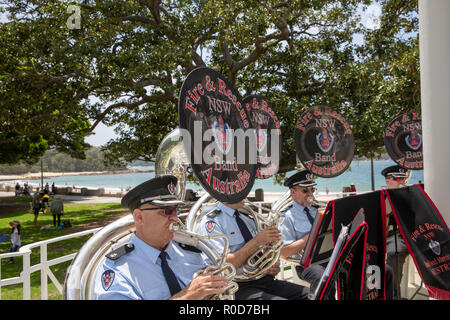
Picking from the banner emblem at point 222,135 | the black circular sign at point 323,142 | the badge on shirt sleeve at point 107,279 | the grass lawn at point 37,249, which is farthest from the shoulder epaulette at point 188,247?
the grass lawn at point 37,249

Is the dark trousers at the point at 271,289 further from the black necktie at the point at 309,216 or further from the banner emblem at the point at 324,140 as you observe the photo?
the banner emblem at the point at 324,140

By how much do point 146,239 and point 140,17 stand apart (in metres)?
9.71

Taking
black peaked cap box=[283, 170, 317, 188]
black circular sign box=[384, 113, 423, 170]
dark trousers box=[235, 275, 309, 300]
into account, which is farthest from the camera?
black circular sign box=[384, 113, 423, 170]

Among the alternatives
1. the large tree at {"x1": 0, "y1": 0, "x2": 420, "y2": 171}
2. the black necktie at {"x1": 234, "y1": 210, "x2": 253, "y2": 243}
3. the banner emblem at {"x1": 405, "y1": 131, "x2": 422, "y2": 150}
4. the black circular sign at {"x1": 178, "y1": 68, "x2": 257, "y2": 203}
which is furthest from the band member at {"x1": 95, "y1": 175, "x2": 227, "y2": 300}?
the large tree at {"x1": 0, "y1": 0, "x2": 420, "y2": 171}

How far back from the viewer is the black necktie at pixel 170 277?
1.90 meters

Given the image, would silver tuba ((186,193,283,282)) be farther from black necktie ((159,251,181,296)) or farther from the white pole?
the white pole

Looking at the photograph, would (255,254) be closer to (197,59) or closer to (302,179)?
(302,179)

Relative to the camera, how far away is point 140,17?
10.4m

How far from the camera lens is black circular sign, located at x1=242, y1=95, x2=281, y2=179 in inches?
136

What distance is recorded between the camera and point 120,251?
6.20 ft

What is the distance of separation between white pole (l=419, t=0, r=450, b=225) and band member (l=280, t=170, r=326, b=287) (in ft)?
3.76

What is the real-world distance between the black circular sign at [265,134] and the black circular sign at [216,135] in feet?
3.54

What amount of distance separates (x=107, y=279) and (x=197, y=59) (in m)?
9.52

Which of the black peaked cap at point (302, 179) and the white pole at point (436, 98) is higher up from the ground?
the white pole at point (436, 98)
